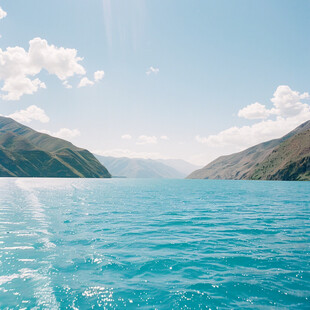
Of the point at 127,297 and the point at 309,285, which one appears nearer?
the point at 127,297

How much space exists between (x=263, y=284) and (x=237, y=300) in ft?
8.34

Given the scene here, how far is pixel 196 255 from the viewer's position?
55.0 feet

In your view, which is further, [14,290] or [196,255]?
[196,255]

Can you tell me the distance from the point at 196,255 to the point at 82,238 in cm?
1148

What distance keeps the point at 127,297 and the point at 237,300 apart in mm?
5161

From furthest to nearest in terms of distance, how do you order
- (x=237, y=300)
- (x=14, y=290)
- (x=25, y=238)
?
(x=25, y=238)
(x=14, y=290)
(x=237, y=300)

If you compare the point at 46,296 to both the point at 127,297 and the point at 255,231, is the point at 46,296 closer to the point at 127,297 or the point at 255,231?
the point at 127,297

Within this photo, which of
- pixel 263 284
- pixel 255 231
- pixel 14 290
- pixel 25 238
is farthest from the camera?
pixel 255 231

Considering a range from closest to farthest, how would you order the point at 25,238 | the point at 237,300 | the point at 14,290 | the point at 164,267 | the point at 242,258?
the point at 237,300 < the point at 14,290 < the point at 164,267 < the point at 242,258 < the point at 25,238

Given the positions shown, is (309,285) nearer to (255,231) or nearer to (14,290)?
(255,231)

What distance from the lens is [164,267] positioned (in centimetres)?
1449

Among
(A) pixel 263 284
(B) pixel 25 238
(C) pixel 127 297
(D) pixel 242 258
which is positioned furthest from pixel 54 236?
(A) pixel 263 284

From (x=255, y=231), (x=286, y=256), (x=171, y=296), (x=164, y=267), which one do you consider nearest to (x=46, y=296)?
(x=171, y=296)

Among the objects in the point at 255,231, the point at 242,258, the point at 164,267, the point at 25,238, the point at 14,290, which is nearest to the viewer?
the point at 14,290
